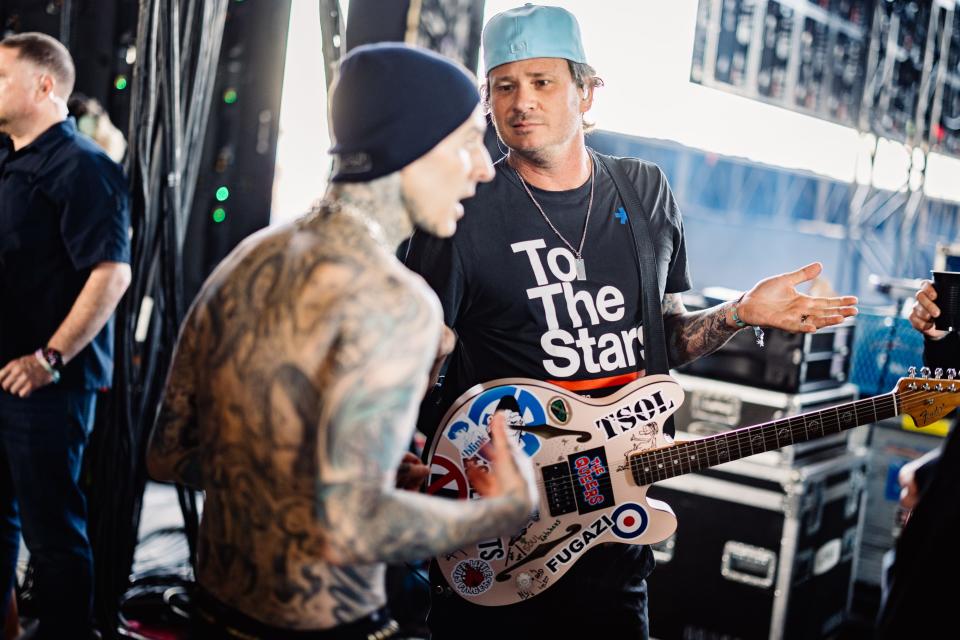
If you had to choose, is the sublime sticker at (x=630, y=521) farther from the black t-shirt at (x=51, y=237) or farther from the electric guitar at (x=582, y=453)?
the black t-shirt at (x=51, y=237)

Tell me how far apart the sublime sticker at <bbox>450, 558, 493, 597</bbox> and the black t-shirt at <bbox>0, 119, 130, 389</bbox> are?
1822 millimetres

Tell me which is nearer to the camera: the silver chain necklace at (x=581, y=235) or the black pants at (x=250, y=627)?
the black pants at (x=250, y=627)

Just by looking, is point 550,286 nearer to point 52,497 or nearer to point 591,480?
point 591,480

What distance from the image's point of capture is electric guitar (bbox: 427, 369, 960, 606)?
2385 mm

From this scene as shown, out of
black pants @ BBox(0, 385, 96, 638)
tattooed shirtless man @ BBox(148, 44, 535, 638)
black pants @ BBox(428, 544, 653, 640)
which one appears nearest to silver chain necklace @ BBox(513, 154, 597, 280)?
black pants @ BBox(428, 544, 653, 640)

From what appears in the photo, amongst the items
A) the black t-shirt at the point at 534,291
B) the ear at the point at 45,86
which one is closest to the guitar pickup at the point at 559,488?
the black t-shirt at the point at 534,291

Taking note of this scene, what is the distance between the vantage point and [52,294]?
3.40 m

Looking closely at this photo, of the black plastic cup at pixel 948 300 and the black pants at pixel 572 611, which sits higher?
the black plastic cup at pixel 948 300

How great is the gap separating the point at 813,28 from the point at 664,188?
21.3 ft

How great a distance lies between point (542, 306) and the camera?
2416 mm

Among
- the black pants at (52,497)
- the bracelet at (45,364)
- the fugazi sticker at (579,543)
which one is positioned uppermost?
the bracelet at (45,364)

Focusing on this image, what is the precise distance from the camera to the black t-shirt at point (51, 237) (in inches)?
132

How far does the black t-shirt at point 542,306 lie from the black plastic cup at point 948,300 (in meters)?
0.76

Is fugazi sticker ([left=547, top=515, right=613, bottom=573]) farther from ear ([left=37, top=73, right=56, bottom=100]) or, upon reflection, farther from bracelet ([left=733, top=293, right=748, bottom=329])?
ear ([left=37, top=73, right=56, bottom=100])
